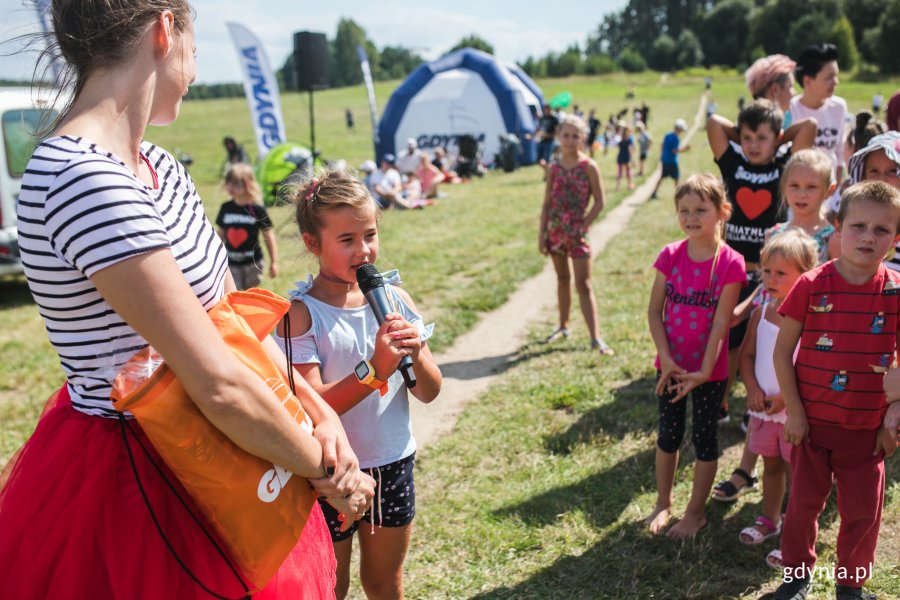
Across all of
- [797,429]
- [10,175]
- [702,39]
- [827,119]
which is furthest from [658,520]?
[702,39]

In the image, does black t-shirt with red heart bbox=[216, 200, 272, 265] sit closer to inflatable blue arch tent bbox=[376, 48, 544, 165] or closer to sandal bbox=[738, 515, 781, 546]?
sandal bbox=[738, 515, 781, 546]

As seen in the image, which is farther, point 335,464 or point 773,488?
point 773,488

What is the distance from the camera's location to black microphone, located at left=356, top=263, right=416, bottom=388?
1.97 metres

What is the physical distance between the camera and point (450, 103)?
20.7 metres

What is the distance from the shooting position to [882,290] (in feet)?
8.59

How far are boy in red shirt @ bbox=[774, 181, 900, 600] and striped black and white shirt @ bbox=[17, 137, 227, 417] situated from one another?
231cm

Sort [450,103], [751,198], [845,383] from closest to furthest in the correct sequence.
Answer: [845,383]
[751,198]
[450,103]

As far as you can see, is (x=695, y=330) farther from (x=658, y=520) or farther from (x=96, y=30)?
(x=96, y=30)

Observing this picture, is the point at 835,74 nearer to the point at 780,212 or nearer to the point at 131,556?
the point at 780,212

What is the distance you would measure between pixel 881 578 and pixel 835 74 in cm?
391

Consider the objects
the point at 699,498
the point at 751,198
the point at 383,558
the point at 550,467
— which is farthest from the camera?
the point at 751,198

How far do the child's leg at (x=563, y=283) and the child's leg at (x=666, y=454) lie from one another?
2741 millimetres

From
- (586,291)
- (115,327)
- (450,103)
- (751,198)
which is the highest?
(450,103)

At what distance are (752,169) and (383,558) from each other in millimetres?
3373
